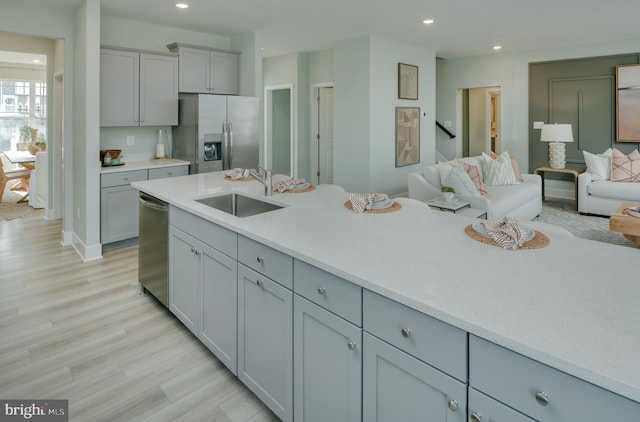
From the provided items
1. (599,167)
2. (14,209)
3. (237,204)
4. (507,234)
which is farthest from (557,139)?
(14,209)

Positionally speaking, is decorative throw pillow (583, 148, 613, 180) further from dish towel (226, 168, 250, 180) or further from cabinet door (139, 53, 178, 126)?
cabinet door (139, 53, 178, 126)

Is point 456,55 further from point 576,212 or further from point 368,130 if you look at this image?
point 576,212

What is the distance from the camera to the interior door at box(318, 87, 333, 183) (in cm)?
773

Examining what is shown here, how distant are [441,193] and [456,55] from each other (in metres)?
4.36

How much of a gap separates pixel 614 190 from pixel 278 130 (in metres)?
5.78

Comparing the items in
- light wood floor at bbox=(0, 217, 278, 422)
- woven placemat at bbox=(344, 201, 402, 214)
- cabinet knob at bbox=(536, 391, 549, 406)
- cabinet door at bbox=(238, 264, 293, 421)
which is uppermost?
woven placemat at bbox=(344, 201, 402, 214)

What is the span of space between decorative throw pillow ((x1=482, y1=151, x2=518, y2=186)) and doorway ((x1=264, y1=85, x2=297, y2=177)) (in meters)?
3.47

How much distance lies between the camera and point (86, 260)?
13.8 ft

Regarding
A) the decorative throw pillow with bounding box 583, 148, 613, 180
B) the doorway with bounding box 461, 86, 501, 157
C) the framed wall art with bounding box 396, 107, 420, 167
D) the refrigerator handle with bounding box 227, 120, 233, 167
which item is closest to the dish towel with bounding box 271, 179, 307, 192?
the refrigerator handle with bounding box 227, 120, 233, 167

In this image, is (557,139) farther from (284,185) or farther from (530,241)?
(530,241)

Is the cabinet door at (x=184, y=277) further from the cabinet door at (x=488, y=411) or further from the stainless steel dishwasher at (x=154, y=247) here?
the cabinet door at (x=488, y=411)

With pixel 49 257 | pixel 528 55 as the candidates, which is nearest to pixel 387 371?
pixel 49 257

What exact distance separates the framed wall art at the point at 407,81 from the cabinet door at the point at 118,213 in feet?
14.0

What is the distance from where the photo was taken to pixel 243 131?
5328mm
